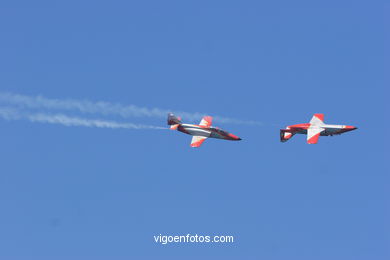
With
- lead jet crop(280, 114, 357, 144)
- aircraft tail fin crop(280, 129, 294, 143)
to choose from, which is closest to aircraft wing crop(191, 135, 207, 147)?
aircraft tail fin crop(280, 129, 294, 143)

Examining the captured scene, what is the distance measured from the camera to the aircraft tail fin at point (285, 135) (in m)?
144

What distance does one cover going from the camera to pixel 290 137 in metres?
144

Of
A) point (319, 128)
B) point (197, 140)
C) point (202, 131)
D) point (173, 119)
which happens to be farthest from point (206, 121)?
point (319, 128)

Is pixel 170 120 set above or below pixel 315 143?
above

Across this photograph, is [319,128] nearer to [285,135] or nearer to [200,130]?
[285,135]

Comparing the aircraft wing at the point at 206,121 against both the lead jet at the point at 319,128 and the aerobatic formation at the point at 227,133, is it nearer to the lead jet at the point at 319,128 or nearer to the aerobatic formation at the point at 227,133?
the aerobatic formation at the point at 227,133

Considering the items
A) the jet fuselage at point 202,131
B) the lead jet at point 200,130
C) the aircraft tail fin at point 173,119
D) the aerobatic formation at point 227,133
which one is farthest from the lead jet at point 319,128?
the aircraft tail fin at point 173,119

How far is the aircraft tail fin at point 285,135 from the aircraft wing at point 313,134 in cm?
465

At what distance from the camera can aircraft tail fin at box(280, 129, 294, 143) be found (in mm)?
143750

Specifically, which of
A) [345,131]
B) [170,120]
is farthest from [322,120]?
[170,120]

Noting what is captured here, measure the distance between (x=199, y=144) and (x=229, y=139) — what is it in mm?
7498

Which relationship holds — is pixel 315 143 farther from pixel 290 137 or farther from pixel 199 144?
pixel 199 144

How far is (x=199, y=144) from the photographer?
13712 centimetres

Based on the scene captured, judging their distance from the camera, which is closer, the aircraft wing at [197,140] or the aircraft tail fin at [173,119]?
the aircraft wing at [197,140]
